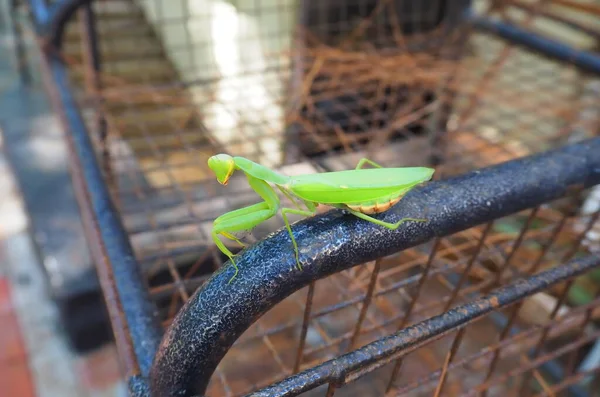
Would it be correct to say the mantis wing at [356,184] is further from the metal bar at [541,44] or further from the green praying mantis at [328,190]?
the metal bar at [541,44]

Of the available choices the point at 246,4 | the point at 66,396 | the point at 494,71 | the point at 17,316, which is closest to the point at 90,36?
the point at 17,316

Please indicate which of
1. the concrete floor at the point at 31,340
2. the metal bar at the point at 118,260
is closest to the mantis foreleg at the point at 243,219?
the metal bar at the point at 118,260

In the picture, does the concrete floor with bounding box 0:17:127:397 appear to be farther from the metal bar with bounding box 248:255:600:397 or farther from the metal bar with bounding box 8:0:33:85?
the metal bar with bounding box 248:255:600:397

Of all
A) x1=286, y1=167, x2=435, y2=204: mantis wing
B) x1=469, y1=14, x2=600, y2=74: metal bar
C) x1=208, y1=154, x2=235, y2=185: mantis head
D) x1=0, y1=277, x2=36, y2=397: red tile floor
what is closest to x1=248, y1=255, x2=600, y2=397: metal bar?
x1=286, y1=167, x2=435, y2=204: mantis wing

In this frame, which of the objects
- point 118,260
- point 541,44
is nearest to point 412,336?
point 118,260

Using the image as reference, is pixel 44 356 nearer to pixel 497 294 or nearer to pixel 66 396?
pixel 66 396
